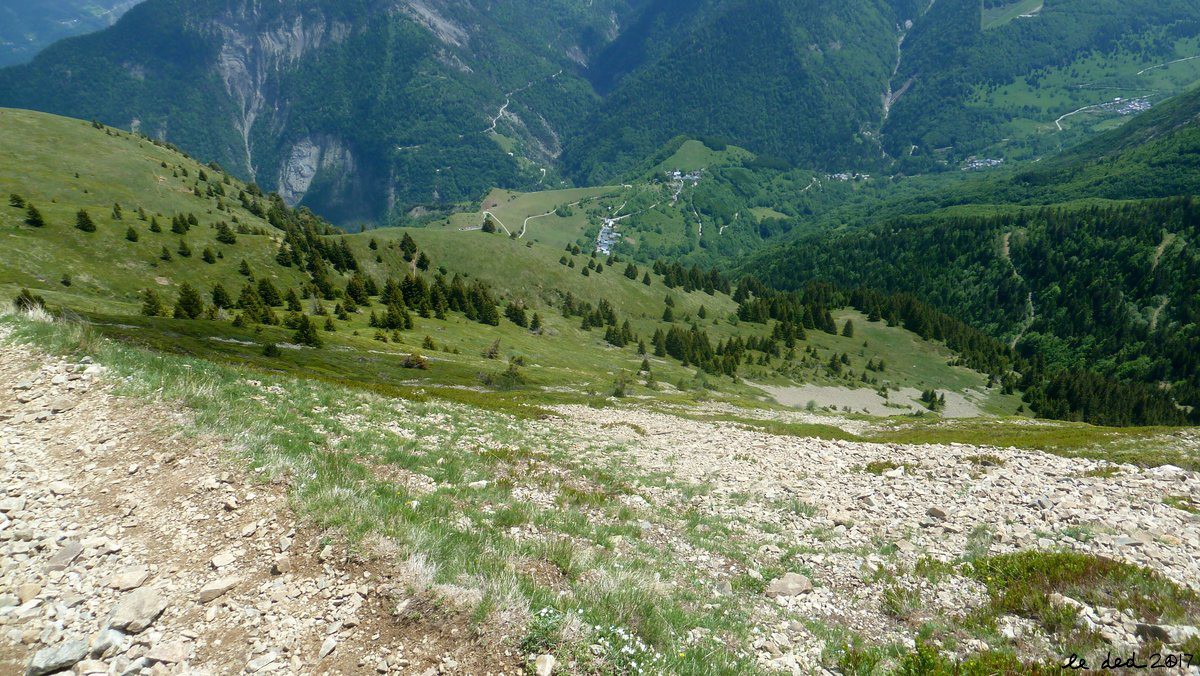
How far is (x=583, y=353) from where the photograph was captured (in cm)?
12206

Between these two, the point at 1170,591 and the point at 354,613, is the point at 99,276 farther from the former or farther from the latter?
the point at 1170,591

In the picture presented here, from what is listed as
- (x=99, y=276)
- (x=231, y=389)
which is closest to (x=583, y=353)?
(x=99, y=276)

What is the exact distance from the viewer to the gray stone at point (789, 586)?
10945mm

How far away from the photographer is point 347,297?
381ft

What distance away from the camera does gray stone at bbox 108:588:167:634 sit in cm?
624

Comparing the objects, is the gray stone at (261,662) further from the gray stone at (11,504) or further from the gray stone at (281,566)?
the gray stone at (11,504)

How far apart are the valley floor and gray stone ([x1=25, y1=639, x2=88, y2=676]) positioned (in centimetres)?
2

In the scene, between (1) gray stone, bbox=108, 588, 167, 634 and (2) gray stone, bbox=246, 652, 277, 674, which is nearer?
(2) gray stone, bbox=246, 652, 277, 674

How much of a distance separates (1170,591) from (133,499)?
19678 millimetres

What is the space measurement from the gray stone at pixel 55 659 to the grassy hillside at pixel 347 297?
31.4 m

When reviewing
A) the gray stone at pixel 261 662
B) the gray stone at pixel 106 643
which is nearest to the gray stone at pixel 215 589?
the gray stone at pixel 106 643

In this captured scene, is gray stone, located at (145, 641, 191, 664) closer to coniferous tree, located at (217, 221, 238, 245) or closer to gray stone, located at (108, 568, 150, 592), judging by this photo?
gray stone, located at (108, 568, 150, 592)

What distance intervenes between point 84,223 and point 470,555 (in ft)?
489

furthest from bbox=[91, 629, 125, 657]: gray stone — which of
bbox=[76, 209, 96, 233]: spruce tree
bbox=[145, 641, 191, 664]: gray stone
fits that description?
bbox=[76, 209, 96, 233]: spruce tree
